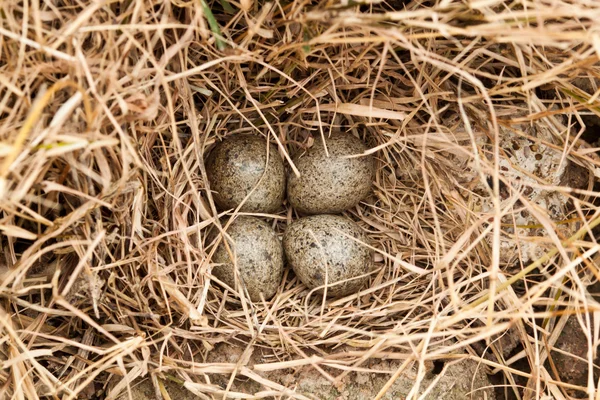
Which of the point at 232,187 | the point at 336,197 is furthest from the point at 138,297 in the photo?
Result: the point at 336,197

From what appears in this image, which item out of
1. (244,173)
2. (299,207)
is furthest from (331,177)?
(244,173)

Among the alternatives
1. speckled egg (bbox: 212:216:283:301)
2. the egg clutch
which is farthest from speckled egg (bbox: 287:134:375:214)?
speckled egg (bbox: 212:216:283:301)


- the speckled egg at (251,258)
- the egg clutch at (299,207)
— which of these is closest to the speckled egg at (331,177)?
the egg clutch at (299,207)

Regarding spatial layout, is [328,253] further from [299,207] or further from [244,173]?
[244,173]

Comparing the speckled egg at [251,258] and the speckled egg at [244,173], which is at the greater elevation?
the speckled egg at [244,173]

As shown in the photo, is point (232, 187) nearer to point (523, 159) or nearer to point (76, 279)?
point (76, 279)

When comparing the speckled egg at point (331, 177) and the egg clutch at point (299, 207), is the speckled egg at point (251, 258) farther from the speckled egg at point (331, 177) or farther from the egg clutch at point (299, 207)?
the speckled egg at point (331, 177)
